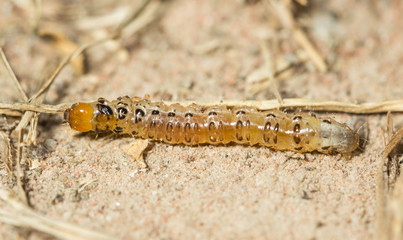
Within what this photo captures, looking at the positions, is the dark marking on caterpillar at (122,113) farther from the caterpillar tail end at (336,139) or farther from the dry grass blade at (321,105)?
the caterpillar tail end at (336,139)

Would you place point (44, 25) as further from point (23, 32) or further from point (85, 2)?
point (85, 2)

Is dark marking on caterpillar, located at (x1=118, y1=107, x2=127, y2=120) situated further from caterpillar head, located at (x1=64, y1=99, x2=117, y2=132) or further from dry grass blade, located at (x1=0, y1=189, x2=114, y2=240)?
dry grass blade, located at (x1=0, y1=189, x2=114, y2=240)

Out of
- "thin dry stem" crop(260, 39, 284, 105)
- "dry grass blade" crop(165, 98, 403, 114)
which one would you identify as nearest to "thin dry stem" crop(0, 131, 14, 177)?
"dry grass blade" crop(165, 98, 403, 114)

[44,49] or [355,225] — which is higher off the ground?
[44,49]

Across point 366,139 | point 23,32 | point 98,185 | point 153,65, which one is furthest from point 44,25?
point 366,139

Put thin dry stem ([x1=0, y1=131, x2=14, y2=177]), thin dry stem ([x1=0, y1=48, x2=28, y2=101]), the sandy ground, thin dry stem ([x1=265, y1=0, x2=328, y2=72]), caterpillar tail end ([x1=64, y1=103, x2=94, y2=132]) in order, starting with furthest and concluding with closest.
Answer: thin dry stem ([x1=265, y1=0, x2=328, y2=72])
thin dry stem ([x1=0, y1=48, x2=28, y2=101])
caterpillar tail end ([x1=64, y1=103, x2=94, y2=132])
thin dry stem ([x1=0, y1=131, x2=14, y2=177])
the sandy ground

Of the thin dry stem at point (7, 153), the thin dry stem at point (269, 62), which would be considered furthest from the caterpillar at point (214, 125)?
the thin dry stem at point (269, 62)


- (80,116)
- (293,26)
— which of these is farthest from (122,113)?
(293,26)
